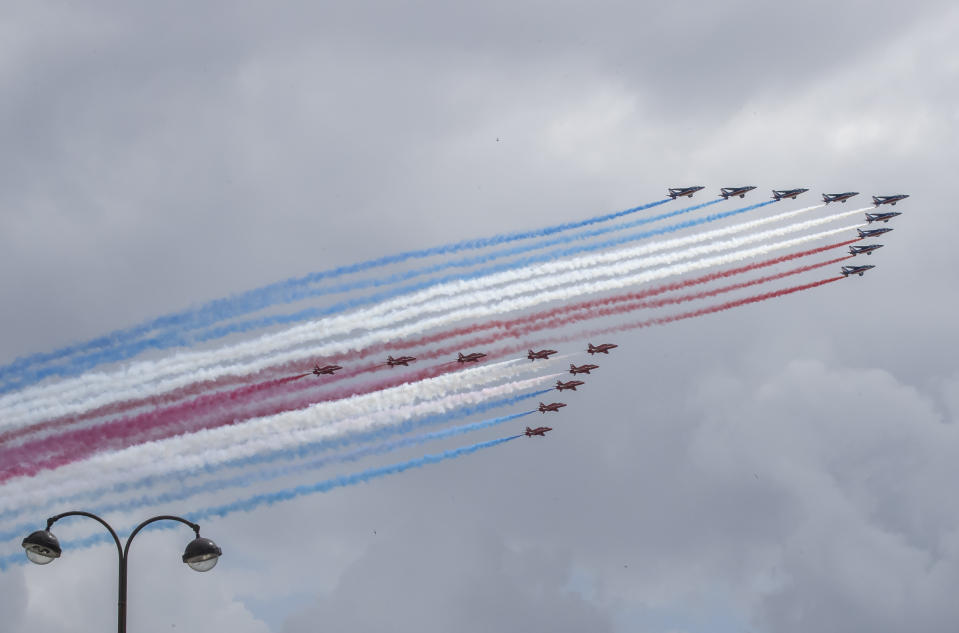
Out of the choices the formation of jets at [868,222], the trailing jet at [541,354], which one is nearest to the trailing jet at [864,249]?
the formation of jets at [868,222]

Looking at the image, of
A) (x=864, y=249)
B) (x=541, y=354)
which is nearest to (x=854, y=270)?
(x=864, y=249)

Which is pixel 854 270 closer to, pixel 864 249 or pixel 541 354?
pixel 864 249

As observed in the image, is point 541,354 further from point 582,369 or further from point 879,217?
point 879,217

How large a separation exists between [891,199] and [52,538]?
129 meters

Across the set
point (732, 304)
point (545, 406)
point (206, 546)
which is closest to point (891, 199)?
point (732, 304)

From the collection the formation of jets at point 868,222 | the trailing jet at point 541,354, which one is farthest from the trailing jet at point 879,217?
the trailing jet at point 541,354

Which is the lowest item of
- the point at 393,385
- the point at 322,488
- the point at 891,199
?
the point at 322,488

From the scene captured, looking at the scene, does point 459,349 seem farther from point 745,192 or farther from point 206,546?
point 206,546

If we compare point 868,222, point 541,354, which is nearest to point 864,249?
point 868,222

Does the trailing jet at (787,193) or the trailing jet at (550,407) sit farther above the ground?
the trailing jet at (787,193)

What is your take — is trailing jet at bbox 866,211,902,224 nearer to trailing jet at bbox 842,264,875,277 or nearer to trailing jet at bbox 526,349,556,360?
trailing jet at bbox 842,264,875,277

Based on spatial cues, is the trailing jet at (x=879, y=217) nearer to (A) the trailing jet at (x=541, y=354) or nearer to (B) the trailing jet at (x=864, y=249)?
(B) the trailing jet at (x=864, y=249)

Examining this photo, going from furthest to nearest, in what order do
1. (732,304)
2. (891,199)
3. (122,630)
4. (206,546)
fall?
(891,199) → (732,304) → (206,546) → (122,630)

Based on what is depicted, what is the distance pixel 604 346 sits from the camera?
441ft
